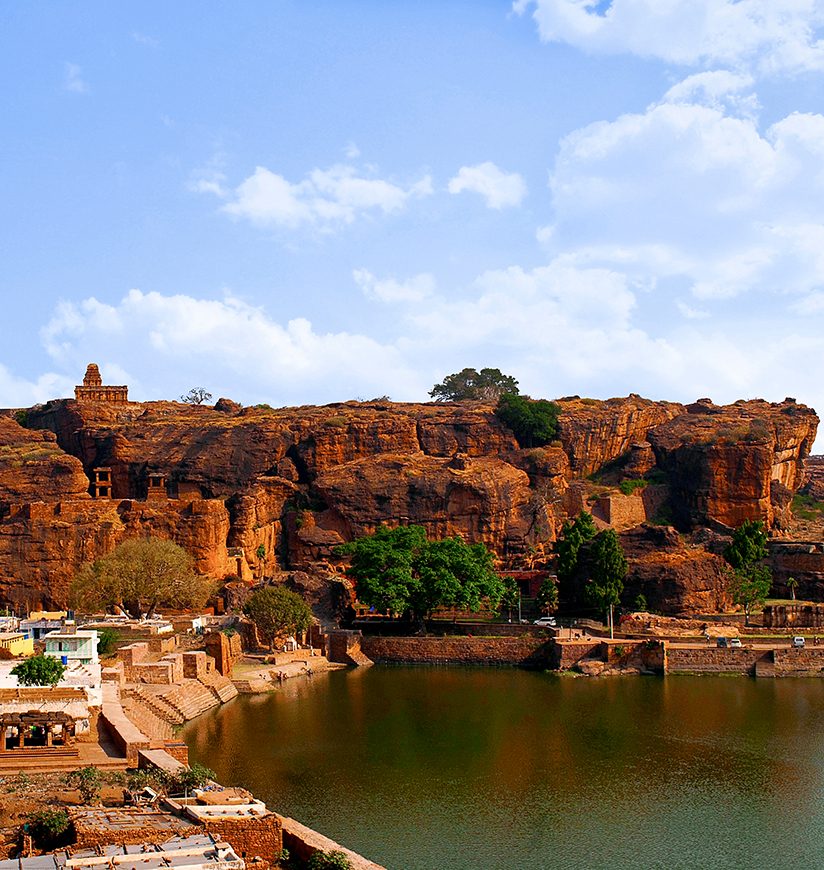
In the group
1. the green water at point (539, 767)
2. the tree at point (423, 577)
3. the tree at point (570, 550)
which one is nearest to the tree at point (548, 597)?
the tree at point (570, 550)

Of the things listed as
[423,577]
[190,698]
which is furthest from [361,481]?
[190,698]

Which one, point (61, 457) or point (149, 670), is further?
point (61, 457)

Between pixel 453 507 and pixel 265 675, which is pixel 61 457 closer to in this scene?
pixel 453 507

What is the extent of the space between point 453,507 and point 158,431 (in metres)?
23.6

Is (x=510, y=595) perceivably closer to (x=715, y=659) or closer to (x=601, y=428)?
(x=715, y=659)

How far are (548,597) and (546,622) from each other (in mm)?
2268

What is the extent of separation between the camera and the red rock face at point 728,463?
81.6m

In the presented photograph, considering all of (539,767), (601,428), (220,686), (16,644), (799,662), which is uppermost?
(601,428)

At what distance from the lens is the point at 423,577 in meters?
65.8

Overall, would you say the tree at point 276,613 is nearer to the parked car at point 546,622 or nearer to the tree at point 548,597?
the parked car at point 546,622

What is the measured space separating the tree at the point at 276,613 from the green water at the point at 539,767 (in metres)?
5.36

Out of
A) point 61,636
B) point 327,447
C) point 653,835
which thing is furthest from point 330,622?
point 653,835

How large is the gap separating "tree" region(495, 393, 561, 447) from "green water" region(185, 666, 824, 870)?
3305 cm

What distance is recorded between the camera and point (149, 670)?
47.2m
